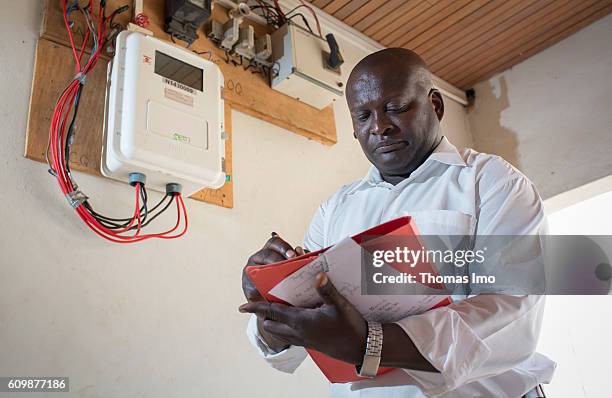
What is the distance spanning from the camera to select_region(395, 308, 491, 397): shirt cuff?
892 mm

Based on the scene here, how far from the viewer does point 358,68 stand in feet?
4.73

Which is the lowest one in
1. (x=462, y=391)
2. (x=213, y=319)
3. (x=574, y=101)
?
(x=462, y=391)

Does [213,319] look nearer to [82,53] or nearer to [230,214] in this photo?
[230,214]

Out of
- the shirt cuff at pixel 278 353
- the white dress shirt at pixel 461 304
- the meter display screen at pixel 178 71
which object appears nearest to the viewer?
the white dress shirt at pixel 461 304

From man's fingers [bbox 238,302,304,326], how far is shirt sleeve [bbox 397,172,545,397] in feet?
0.54

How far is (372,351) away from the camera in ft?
2.83

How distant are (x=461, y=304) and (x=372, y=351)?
0.20 metres

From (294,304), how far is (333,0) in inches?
80.8

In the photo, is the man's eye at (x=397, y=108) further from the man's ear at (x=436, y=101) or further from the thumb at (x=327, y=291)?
the thumb at (x=327, y=291)

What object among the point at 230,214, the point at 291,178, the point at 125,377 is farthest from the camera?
the point at 291,178

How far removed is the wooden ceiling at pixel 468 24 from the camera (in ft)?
8.99

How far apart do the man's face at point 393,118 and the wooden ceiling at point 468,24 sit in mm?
1409

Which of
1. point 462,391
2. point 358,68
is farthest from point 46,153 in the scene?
point 462,391

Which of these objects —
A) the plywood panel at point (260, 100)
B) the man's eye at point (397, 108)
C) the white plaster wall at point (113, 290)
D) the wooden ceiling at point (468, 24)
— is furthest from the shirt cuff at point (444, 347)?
the wooden ceiling at point (468, 24)
